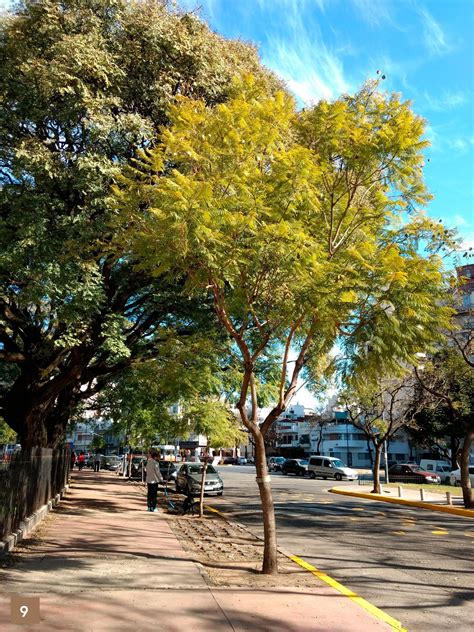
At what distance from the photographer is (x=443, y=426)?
4997cm

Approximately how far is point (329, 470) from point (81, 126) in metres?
35.9

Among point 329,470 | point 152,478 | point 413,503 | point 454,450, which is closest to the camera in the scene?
point 152,478

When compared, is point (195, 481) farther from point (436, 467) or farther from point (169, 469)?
point (436, 467)

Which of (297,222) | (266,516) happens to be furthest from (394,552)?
(297,222)

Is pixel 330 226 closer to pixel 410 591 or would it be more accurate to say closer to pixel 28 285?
pixel 410 591

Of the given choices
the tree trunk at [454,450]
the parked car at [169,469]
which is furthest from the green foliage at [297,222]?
the tree trunk at [454,450]

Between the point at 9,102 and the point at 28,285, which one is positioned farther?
the point at 9,102

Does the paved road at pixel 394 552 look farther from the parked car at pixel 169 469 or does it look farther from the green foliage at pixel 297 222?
the parked car at pixel 169 469

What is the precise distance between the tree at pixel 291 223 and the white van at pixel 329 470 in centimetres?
3384

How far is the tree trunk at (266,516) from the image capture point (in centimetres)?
812

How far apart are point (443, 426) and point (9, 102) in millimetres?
47602

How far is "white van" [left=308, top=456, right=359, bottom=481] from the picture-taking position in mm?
40531

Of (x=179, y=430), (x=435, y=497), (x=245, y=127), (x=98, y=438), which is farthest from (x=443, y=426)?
(x=245, y=127)

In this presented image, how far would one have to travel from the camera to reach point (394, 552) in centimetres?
1078
